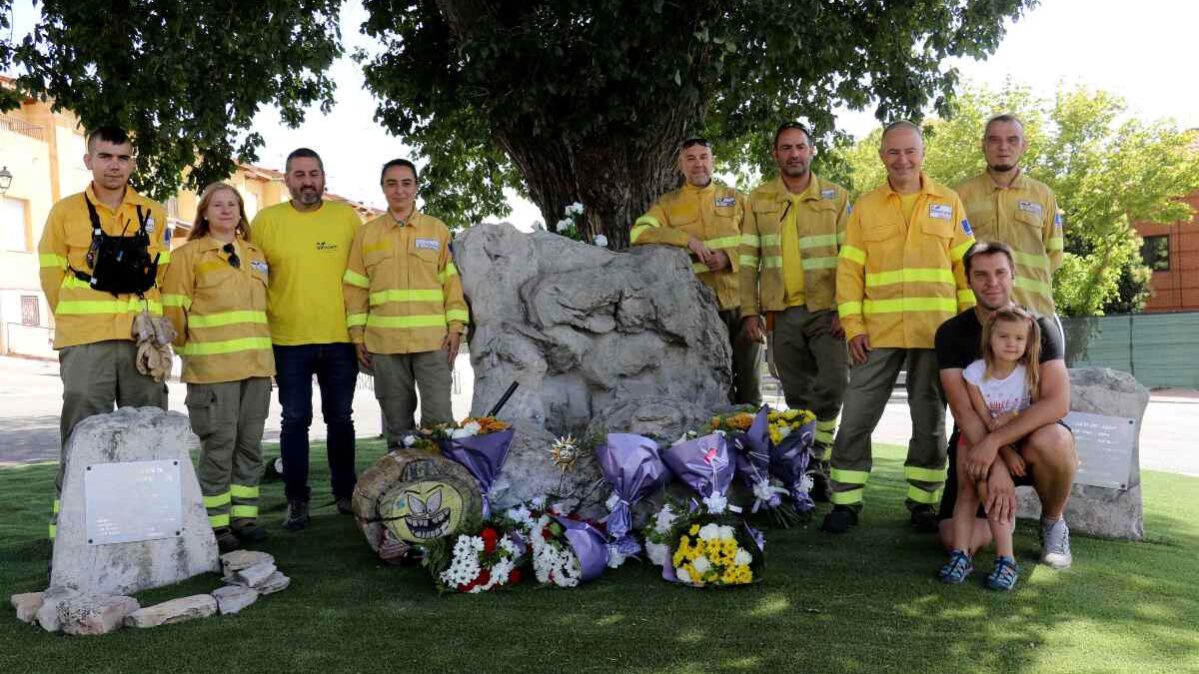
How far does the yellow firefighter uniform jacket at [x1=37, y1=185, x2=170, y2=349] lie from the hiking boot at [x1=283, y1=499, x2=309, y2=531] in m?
1.48

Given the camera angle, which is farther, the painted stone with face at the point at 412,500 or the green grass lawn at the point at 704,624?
the painted stone with face at the point at 412,500

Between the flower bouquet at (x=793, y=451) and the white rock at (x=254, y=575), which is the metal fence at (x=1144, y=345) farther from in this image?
the white rock at (x=254, y=575)

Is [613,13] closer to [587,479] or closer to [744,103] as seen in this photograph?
[587,479]

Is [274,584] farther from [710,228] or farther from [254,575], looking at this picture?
[710,228]

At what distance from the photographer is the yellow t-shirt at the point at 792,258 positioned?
598 centimetres

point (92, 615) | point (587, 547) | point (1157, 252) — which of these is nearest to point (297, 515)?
point (92, 615)

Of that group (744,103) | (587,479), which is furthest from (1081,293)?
(587,479)

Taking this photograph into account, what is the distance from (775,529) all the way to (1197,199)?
102ft

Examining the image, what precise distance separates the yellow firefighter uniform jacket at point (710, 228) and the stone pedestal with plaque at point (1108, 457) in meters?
2.35

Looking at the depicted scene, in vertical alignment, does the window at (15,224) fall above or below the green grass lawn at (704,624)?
above

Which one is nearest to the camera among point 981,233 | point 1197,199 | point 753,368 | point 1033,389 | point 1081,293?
point 1033,389

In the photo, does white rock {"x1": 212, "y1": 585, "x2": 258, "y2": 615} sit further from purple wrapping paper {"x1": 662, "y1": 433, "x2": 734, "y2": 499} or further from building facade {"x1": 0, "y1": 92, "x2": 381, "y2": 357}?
building facade {"x1": 0, "y1": 92, "x2": 381, "y2": 357}

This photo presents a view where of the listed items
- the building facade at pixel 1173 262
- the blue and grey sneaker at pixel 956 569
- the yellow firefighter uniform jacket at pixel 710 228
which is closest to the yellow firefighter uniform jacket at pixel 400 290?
the yellow firefighter uniform jacket at pixel 710 228

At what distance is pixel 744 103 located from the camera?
1112 centimetres
